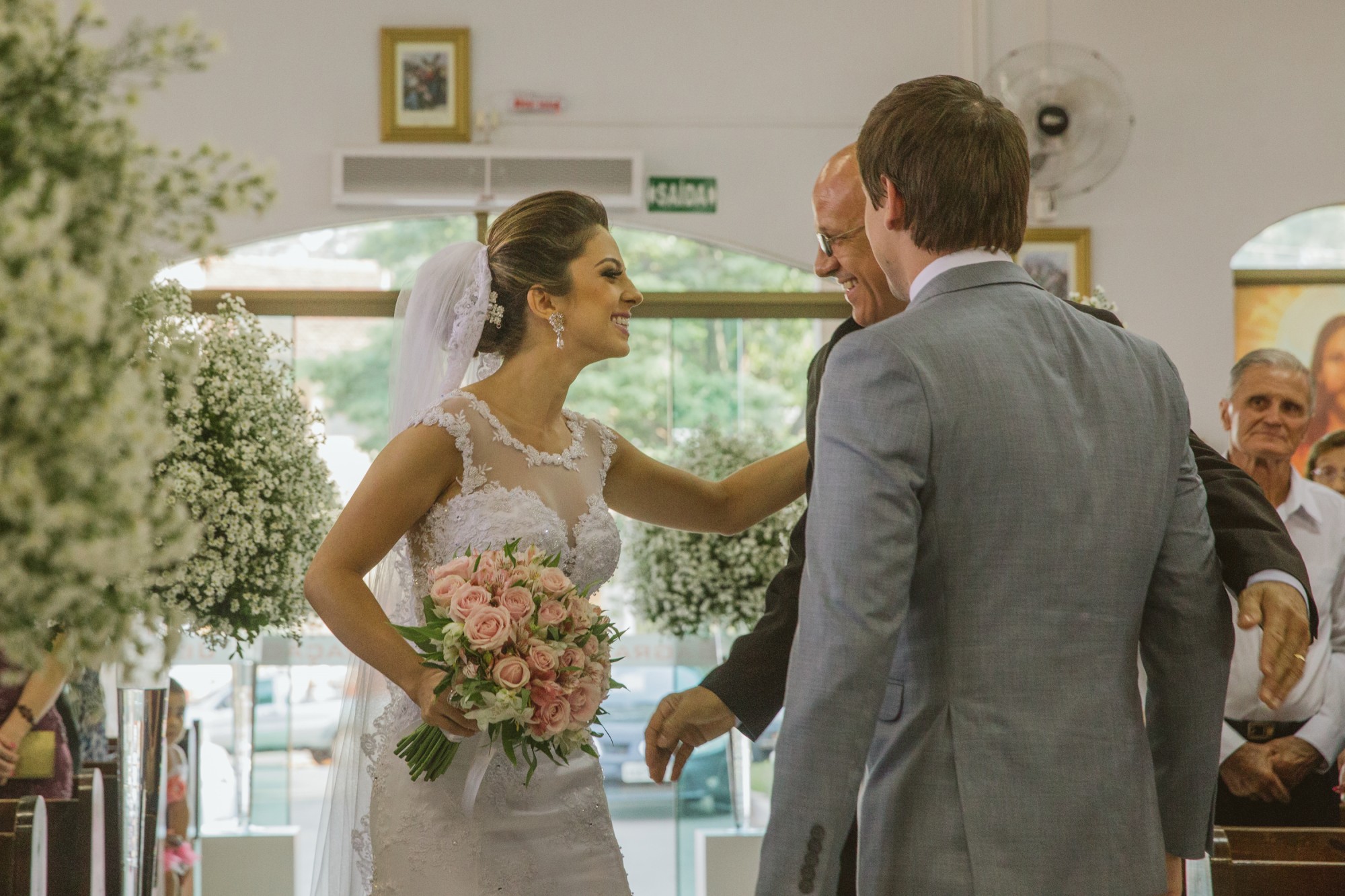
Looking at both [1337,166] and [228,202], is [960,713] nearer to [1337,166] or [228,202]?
[228,202]

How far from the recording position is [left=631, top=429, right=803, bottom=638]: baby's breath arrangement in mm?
5137

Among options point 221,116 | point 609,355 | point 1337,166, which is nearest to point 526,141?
point 221,116

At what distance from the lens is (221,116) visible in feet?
21.0

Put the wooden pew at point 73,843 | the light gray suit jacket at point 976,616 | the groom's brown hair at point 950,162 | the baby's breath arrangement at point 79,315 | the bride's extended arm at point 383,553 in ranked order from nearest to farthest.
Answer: the baby's breath arrangement at point 79,315
the light gray suit jacket at point 976,616
the groom's brown hair at point 950,162
the bride's extended arm at point 383,553
the wooden pew at point 73,843

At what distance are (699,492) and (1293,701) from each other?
2.00 m

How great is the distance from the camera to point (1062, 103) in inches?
245

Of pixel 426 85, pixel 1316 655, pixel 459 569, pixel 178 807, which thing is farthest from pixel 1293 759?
pixel 426 85

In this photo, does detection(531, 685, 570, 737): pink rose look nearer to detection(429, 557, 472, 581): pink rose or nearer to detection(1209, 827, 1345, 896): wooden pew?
detection(429, 557, 472, 581): pink rose

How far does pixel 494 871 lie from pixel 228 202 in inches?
68.6

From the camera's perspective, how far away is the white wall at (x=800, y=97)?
21.0ft

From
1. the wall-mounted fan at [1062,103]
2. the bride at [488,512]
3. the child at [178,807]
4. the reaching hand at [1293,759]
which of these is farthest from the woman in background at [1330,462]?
the child at [178,807]

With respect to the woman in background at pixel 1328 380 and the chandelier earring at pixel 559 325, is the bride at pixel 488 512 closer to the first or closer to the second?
the chandelier earring at pixel 559 325

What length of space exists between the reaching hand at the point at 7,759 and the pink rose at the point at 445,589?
216 cm

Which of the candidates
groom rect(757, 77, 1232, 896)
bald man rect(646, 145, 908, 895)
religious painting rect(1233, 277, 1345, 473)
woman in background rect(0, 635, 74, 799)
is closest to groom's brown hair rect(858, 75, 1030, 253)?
groom rect(757, 77, 1232, 896)
